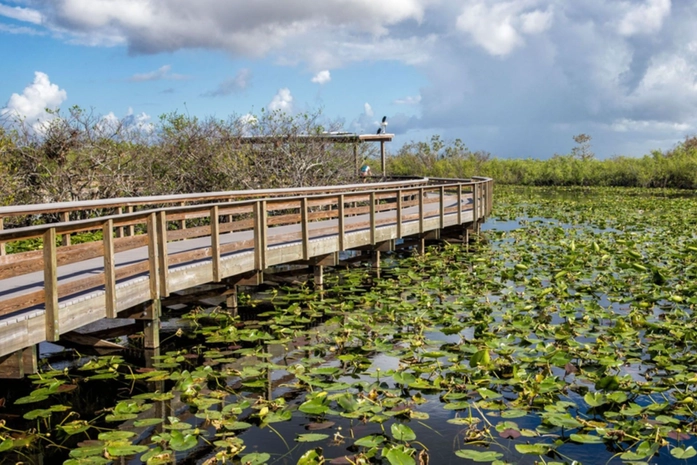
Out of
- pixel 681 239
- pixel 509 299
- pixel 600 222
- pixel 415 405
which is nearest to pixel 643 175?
pixel 600 222

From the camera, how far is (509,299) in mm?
10078

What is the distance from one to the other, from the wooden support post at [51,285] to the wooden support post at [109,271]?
2.46 ft

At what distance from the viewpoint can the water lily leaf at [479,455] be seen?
477 centimetres

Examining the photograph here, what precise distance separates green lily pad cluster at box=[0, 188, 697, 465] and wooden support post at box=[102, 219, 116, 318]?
630mm

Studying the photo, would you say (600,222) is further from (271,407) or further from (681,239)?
(271,407)

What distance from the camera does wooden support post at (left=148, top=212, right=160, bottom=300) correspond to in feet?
25.0

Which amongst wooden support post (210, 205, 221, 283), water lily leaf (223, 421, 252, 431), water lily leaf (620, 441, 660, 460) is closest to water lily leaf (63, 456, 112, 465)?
water lily leaf (223, 421, 252, 431)

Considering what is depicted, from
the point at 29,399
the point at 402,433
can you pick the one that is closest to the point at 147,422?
the point at 29,399

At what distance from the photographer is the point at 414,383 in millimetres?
6242

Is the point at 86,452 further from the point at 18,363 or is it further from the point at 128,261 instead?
the point at 128,261

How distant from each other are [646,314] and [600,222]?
13.7 meters

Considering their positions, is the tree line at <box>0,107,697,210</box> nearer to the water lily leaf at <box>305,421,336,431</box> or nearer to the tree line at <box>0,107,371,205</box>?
the tree line at <box>0,107,371,205</box>

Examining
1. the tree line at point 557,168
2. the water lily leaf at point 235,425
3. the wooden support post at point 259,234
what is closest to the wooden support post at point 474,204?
the wooden support post at point 259,234

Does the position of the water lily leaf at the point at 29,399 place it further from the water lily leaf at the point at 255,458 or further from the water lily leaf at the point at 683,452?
the water lily leaf at the point at 683,452
